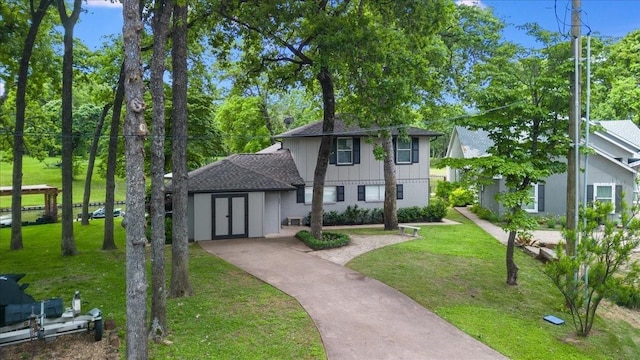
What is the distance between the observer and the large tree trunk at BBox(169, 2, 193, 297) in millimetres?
10125

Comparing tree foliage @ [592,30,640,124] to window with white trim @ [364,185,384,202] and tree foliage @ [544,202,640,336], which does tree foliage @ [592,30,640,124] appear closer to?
window with white trim @ [364,185,384,202]

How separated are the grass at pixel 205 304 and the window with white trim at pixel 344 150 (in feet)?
33.0

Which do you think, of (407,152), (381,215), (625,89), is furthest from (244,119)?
(625,89)

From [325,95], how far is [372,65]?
3.60 meters

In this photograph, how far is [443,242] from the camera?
60.2 ft

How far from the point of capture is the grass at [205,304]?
779cm

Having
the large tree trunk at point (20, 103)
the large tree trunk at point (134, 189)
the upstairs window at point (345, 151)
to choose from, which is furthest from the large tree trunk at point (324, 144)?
the large tree trunk at point (134, 189)

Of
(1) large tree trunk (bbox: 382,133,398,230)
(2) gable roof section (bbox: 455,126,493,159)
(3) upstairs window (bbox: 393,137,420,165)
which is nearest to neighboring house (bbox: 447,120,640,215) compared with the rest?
(3) upstairs window (bbox: 393,137,420,165)

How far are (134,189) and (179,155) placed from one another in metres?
4.18

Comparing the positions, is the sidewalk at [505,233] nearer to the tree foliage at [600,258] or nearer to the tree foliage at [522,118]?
the tree foliage at [522,118]

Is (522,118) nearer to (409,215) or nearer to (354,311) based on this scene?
(354,311)

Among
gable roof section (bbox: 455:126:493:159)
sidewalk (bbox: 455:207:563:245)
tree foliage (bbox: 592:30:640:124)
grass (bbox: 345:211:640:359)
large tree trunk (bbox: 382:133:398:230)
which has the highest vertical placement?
tree foliage (bbox: 592:30:640:124)

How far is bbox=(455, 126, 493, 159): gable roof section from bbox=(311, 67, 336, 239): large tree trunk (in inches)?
604

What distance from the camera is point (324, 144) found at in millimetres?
17844
